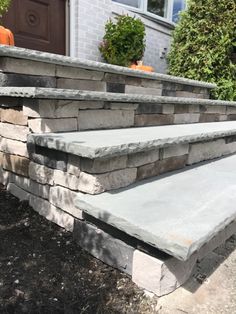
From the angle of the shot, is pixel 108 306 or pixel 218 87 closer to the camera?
pixel 108 306

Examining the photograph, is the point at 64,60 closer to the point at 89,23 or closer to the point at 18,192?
the point at 18,192

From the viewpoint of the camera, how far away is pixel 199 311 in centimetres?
128

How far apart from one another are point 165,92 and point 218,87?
108cm

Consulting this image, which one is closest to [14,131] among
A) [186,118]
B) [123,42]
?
[186,118]

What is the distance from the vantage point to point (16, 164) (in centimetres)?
205

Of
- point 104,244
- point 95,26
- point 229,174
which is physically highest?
point 95,26

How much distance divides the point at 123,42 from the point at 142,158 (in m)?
2.86

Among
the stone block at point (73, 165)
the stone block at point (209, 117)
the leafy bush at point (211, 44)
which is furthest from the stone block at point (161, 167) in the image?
the leafy bush at point (211, 44)

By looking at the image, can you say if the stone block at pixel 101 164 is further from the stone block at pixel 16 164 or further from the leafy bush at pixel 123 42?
the leafy bush at pixel 123 42

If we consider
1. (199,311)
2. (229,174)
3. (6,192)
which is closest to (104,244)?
(199,311)

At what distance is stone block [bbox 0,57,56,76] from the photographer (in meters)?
1.87

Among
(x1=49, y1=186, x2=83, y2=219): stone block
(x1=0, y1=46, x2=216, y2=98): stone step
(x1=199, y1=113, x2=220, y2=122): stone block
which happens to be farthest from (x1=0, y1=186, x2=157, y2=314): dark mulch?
(x1=199, y1=113, x2=220, y2=122): stone block

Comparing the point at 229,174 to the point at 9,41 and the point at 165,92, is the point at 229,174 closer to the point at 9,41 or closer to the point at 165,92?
the point at 165,92

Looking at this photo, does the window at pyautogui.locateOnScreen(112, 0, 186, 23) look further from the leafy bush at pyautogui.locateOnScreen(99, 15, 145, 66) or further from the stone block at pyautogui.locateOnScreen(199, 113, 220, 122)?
the stone block at pyautogui.locateOnScreen(199, 113, 220, 122)
